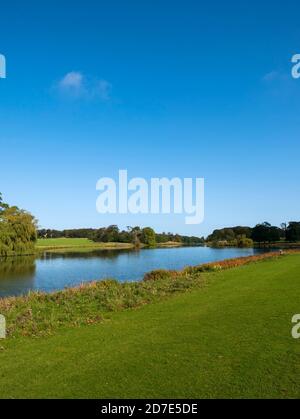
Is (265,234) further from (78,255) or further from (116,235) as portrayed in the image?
(78,255)

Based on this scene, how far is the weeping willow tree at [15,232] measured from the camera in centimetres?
6325

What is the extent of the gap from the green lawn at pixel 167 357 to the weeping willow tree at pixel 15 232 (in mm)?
55520

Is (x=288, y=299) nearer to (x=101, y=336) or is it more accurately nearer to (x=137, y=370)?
(x=101, y=336)

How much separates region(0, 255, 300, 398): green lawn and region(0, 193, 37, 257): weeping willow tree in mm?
55520

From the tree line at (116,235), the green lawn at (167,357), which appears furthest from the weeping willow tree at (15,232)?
the tree line at (116,235)

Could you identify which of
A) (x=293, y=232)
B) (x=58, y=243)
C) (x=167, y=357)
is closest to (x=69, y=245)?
(x=58, y=243)

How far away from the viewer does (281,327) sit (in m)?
9.41

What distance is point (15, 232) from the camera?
65938 mm

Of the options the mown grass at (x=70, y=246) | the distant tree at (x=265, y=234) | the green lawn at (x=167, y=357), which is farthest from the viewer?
the distant tree at (x=265, y=234)

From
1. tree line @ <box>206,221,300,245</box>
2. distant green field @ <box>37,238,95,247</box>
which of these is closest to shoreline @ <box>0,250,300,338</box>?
distant green field @ <box>37,238,95,247</box>

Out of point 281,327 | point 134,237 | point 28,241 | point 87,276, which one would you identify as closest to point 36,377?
point 281,327

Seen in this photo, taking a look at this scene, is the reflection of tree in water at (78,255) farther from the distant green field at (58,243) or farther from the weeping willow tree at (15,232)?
the distant green field at (58,243)
